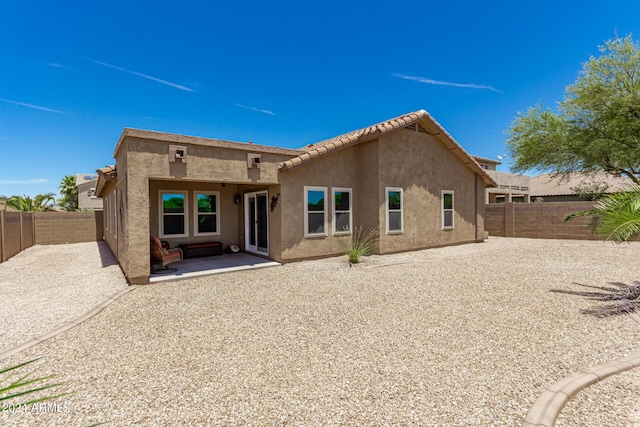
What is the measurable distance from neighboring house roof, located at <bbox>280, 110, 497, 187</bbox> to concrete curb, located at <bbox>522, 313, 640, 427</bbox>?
8.11m

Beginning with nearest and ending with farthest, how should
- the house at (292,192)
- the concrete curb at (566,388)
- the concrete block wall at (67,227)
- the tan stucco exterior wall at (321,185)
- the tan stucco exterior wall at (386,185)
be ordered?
the concrete curb at (566,388) < the house at (292,192) < the tan stucco exterior wall at (321,185) < the tan stucco exterior wall at (386,185) < the concrete block wall at (67,227)

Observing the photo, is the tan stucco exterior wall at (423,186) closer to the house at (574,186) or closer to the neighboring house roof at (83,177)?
the house at (574,186)

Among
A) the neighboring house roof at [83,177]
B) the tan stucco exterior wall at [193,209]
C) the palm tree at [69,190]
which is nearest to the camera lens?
the tan stucco exterior wall at [193,209]

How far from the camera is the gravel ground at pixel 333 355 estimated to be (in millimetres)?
2938

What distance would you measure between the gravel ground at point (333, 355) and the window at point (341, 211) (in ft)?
14.0

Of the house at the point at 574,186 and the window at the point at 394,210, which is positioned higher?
the house at the point at 574,186

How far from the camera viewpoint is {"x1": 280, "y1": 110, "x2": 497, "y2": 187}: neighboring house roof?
403 inches

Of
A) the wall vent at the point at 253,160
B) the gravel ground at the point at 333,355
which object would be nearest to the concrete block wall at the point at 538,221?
the gravel ground at the point at 333,355

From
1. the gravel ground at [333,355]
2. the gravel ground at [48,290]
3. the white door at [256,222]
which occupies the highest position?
the white door at [256,222]

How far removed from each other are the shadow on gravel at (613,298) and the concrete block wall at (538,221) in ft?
35.2

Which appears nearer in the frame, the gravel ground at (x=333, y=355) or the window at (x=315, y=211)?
the gravel ground at (x=333, y=355)

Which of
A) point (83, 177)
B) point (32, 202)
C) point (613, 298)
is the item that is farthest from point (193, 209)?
point (83, 177)

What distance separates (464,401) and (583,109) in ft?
66.8

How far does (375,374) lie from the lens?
139 inches
